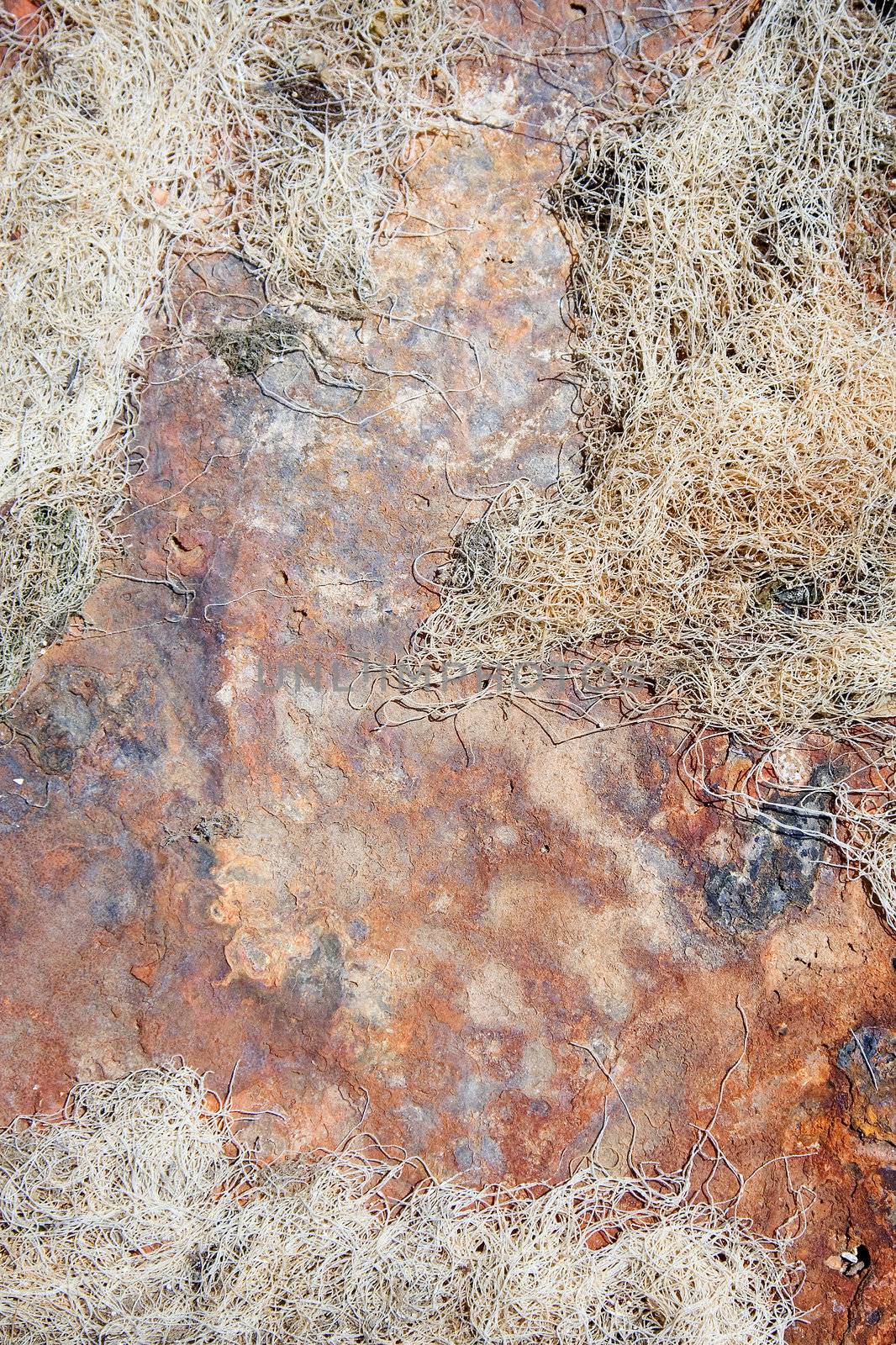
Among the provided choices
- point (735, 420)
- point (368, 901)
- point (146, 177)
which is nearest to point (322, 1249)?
point (368, 901)

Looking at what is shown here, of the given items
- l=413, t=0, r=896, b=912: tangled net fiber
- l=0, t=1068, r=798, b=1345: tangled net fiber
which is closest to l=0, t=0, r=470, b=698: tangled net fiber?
l=413, t=0, r=896, b=912: tangled net fiber

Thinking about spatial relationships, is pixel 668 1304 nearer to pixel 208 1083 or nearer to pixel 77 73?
pixel 208 1083

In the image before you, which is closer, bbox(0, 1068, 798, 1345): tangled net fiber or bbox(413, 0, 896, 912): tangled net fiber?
bbox(0, 1068, 798, 1345): tangled net fiber

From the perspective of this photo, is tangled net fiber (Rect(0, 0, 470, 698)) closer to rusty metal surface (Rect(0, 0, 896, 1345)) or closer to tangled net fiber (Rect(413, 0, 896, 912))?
rusty metal surface (Rect(0, 0, 896, 1345))

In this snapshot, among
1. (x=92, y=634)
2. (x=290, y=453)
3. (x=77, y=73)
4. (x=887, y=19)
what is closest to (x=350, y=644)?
(x=290, y=453)

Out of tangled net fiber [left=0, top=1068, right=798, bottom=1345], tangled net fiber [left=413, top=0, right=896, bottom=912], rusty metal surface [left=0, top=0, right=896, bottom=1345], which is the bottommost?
tangled net fiber [left=0, top=1068, right=798, bottom=1345]

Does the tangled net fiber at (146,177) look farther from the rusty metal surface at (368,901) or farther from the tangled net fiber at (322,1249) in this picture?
the tangled net fiber at (322,1249)

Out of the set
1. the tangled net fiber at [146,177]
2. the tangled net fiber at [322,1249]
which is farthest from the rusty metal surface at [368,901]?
the tangled net fiber at [146,177]
